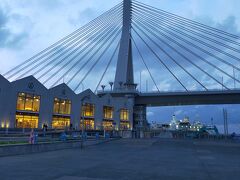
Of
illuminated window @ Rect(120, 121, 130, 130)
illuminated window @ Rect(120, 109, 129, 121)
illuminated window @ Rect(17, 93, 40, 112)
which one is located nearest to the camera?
illuminated window @ Rect(17, 93, 40, 112)

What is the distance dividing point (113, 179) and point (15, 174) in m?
3.83

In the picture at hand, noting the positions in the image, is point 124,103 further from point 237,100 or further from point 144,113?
point 237,100

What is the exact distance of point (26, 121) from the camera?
173 feet

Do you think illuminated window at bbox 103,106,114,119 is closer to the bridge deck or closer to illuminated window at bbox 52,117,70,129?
the bridge deck

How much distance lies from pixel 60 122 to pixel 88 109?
36.8 ft

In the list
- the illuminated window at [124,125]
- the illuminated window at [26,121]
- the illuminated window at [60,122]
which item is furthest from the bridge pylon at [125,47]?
the illuminated window at [26,121]

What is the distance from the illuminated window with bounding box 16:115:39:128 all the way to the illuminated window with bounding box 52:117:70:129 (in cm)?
442

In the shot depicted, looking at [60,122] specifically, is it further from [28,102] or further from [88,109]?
[88,109]

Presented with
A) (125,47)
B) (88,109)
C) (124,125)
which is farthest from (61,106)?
(124,125)

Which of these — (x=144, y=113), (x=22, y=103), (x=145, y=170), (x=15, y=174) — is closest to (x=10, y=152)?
(x=15, y=174)

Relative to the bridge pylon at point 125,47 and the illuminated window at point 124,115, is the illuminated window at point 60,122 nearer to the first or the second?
the bridge pylon at point 125,47

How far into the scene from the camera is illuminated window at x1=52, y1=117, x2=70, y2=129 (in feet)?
191

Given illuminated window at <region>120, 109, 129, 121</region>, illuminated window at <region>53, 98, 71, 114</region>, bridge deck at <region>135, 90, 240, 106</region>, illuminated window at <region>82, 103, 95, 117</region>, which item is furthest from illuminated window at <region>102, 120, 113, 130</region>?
illuminated window at <region>53, 98, 71, 114</region>

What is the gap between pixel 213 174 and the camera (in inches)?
516
